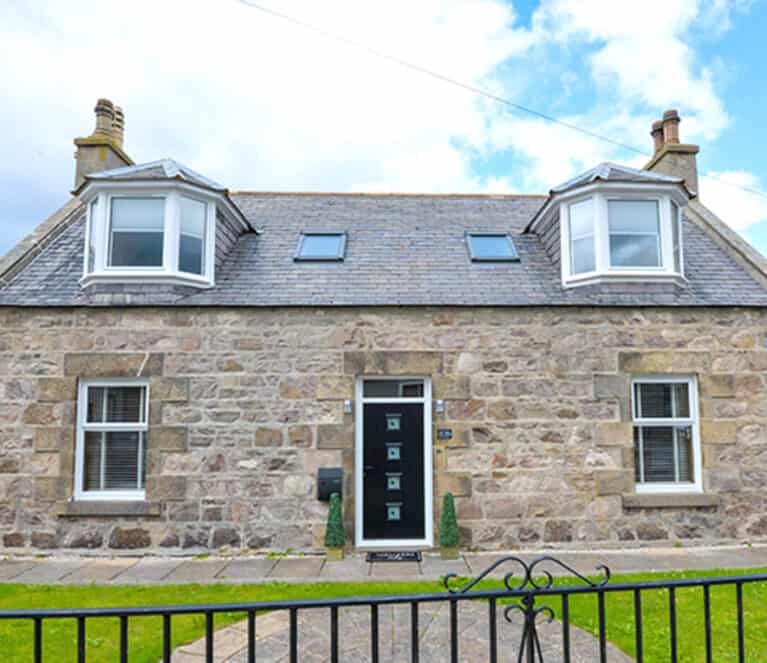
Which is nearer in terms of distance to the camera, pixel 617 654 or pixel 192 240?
pixel 617 654

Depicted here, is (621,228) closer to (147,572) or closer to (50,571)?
(147,572)

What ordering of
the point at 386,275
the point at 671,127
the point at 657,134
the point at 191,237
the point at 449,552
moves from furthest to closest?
1. the point at 657,134
2. the point at 671,127
3. the point at 386,275
4. the point at 191,237
5. the point at 449,552

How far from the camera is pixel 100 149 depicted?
10617 millimetres

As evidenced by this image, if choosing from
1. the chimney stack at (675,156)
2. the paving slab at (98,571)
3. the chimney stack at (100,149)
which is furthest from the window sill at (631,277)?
the chimney stack at (100,149)

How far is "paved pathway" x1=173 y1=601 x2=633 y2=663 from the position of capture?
4414mm

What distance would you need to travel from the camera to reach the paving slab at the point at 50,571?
6.61 metres

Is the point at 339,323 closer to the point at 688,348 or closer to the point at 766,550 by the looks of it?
the point at 688,348

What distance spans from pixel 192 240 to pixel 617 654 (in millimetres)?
7453

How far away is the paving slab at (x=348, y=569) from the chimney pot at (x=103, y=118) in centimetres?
914

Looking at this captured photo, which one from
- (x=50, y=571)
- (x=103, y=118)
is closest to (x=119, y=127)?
(x=103, y=118)

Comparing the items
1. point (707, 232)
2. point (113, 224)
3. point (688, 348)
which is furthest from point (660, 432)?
point (113, 224)

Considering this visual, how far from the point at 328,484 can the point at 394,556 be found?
1299mm

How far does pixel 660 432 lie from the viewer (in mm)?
8227

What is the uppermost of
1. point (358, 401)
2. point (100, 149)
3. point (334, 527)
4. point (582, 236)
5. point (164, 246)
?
point (100, 149)
